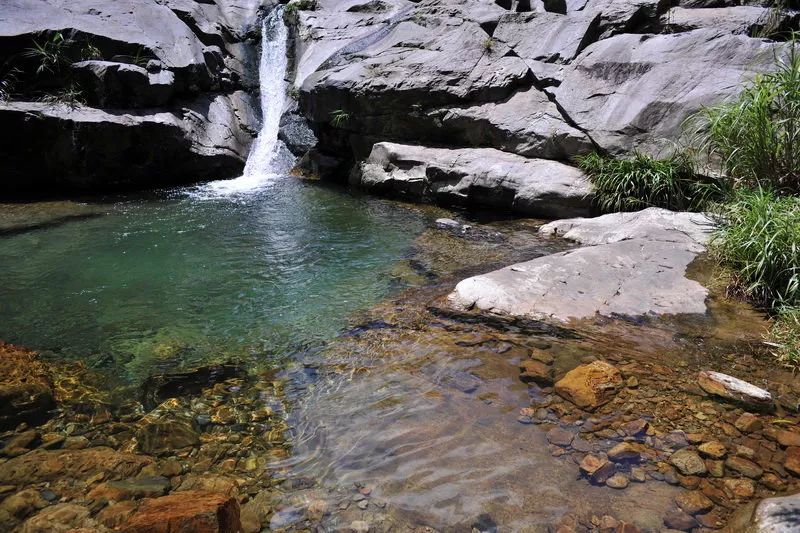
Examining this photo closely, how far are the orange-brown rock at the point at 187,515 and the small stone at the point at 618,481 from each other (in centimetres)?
210

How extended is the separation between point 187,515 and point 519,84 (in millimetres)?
10091

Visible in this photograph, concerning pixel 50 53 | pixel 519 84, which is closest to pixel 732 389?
pixel 519 84

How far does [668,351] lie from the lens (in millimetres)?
4230

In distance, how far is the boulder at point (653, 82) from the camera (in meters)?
8.01

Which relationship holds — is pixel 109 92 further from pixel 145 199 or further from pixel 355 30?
pixel 355 30

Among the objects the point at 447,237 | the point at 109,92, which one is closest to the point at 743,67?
the point at 447,237

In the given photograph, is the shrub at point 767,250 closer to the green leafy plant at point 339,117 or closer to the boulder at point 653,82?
the boulder at point 653,82

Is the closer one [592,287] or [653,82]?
[592,287]

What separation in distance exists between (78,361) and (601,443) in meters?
4.41

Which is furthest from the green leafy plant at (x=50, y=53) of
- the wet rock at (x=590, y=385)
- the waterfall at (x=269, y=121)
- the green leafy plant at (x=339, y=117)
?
the wet rock at (x=590, y=385)

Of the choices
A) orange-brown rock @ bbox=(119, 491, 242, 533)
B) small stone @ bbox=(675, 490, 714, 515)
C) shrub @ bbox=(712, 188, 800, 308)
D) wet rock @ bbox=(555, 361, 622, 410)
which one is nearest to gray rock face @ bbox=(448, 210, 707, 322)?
shrub @ bbox=(712, 188, 800, 308)

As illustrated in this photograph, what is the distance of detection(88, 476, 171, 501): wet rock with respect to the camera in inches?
112

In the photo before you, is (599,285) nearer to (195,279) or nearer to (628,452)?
(628,452)

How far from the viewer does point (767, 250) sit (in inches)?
191
